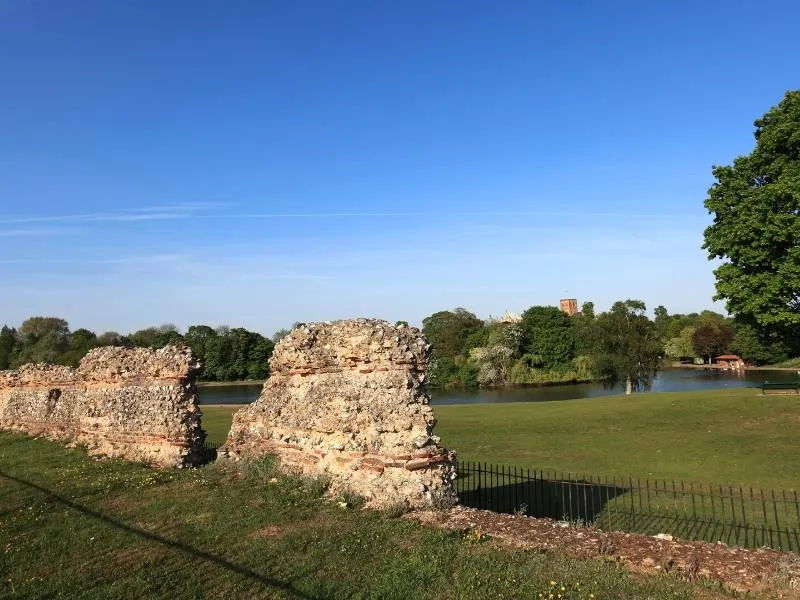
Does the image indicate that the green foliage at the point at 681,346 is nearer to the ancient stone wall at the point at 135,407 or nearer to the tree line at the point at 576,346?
the tree line at the point at 576,346

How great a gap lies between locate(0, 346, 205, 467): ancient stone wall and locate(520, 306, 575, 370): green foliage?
5901cm

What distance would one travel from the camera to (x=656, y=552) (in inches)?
270

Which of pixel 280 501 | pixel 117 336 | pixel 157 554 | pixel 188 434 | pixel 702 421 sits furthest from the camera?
pixel 117 336

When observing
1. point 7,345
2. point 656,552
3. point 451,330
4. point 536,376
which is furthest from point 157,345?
point 656,552

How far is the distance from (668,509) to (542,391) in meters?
45.9

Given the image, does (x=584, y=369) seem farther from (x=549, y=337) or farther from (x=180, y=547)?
(x=180, y=547)

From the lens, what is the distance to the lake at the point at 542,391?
51094 mm

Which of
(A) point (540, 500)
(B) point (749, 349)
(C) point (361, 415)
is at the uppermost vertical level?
(B) point (749, 349)

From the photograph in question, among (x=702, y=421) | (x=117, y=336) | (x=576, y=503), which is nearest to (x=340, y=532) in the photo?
(x=576, y=503)

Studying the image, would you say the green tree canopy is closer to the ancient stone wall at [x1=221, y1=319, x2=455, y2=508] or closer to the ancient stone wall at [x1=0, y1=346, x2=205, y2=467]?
the ancient stone wall at [x1=0, y1=346, x2=205, y2=467]

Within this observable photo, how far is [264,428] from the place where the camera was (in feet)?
42.3

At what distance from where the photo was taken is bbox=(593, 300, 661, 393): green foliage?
154ft

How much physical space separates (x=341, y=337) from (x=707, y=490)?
9.80 m

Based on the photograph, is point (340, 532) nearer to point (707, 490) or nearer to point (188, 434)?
point (188, 434)
